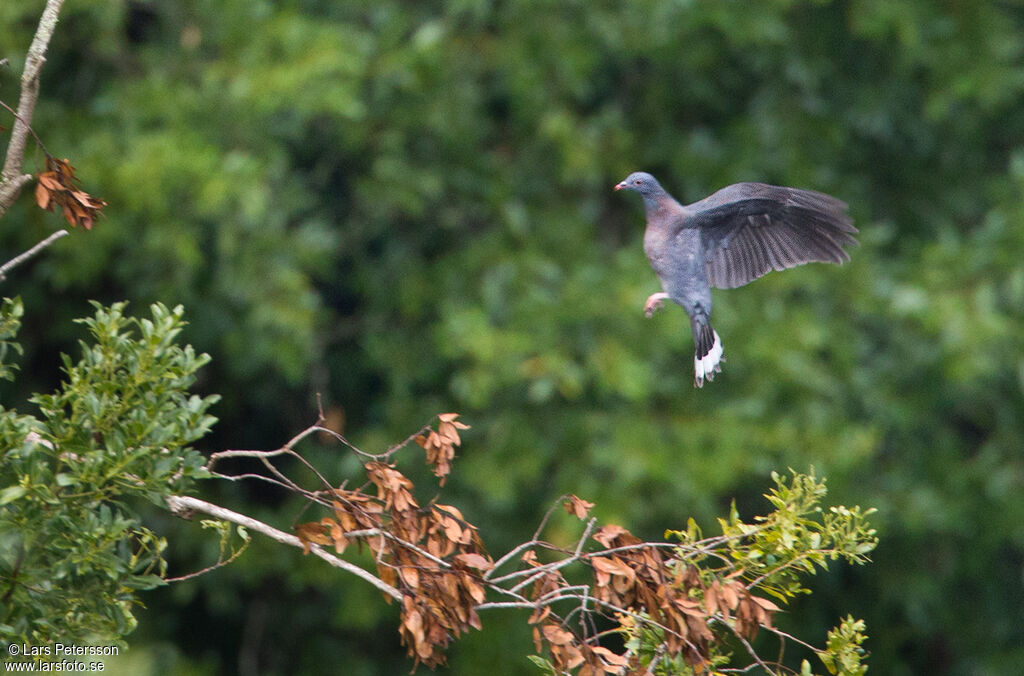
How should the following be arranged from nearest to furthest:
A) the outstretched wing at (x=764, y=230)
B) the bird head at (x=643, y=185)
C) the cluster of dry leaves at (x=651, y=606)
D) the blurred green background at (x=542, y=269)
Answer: the cluster of dry leaves at (x=651, y=606) → the outstretched wing at (x=764, y=230) → the bird head at (x=643, y=185) → the blurred green background at (x=542, y=269)

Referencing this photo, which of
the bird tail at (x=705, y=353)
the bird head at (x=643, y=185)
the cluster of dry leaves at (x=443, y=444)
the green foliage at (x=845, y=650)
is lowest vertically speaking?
the green foliage at (x=845, y=650)

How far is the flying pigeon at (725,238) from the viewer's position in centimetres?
375

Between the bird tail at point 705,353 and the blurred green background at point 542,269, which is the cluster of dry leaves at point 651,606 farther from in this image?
the blurred green background at point 542,269

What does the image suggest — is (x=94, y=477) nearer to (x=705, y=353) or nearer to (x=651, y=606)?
(x=651, y=606)

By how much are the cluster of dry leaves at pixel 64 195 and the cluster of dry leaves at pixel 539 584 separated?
808mm

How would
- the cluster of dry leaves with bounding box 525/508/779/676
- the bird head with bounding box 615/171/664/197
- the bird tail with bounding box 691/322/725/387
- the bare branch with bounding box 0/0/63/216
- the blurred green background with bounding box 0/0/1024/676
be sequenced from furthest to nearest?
the blurred green background with bounding box 0/0/1024/676 < the bird head with bounding box 615/171/664/197 < the bird tail with bounding box 691/322/725/387 < the bare branch with bounding box 0/0/63/216 < the cluster of dry leaves with bounding box 525/508/779/676

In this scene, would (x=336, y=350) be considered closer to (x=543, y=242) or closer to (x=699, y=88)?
(x=543, y=242)

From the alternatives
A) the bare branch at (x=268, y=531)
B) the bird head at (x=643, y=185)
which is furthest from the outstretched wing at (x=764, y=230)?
the bare branch at (x=268, y=531)

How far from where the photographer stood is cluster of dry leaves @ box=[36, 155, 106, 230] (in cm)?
266

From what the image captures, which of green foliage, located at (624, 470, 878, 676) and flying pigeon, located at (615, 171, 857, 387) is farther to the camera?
flying pigeon, located at (615, 171, 857, 387)

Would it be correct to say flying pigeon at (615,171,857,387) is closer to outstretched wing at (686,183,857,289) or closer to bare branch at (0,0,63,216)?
outstretched wing at (686,183,857,289)

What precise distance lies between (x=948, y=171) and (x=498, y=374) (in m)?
3.47

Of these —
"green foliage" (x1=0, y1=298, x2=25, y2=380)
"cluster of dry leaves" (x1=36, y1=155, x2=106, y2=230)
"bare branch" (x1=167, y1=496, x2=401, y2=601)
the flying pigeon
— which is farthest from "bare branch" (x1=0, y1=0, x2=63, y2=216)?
the flying pigeon

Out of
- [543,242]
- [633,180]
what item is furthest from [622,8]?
[633,180]
